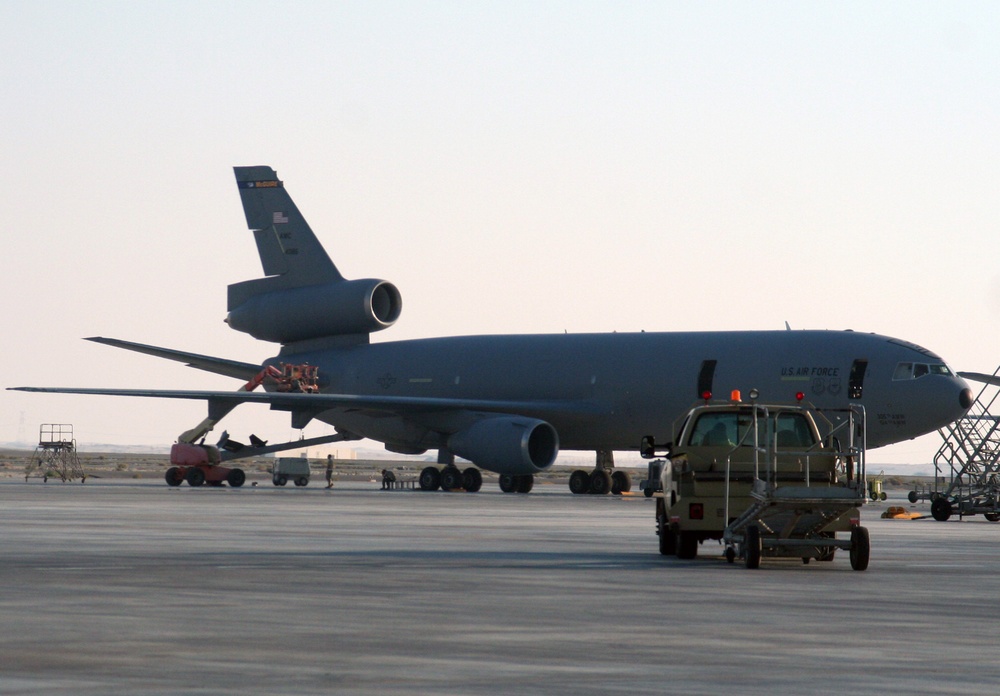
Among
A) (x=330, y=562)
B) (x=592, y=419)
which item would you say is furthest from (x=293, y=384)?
(x=330, y=562)

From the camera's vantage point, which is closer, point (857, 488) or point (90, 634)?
point (90, 634)

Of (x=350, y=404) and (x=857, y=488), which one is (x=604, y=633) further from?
(x=350, y=404)

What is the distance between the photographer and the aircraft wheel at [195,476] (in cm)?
5531

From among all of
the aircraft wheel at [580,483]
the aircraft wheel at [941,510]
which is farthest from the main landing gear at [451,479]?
the aircraft wheel at [941,510]

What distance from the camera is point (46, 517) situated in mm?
26094

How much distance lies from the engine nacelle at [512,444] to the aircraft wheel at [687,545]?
26.7m

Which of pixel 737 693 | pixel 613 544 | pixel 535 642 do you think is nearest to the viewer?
pixel 737 693

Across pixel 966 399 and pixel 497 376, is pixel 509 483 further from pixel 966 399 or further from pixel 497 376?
pixel 966 399

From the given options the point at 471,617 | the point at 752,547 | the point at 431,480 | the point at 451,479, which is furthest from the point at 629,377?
the point at 471,617

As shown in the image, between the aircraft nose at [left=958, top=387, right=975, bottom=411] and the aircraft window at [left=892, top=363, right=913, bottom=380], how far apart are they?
1.33 m

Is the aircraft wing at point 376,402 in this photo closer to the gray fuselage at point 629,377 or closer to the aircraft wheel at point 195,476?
the gray fuselage at point 629,377

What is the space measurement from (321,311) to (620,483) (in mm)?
11007

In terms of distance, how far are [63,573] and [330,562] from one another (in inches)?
109

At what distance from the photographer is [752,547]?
1609 cm
